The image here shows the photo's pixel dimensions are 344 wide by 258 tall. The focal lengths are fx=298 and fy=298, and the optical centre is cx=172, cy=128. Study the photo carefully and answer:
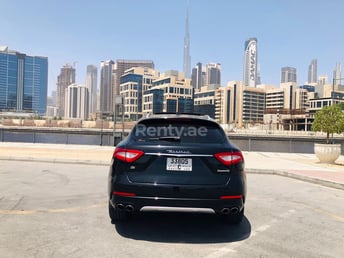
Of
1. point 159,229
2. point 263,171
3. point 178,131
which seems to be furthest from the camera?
point 263,171

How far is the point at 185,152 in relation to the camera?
12.7 feet

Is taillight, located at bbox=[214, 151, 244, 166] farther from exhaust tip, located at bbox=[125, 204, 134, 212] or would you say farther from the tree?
the tree

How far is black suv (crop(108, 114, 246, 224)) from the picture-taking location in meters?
3.82

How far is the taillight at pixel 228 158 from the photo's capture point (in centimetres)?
391

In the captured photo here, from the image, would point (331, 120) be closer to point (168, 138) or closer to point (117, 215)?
point (168, 138)

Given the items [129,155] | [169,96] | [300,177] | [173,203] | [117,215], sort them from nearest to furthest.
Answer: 1. [173,203]
2. [129,155]
3. [117,215]
4. [300,177]
5. [169,96]

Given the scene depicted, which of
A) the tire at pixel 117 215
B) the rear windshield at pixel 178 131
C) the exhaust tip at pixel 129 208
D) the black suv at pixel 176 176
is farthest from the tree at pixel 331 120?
the exhaust tip at pixel 129 208

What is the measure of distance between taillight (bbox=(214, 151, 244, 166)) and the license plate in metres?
0.38

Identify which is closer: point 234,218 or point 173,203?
point 173,203

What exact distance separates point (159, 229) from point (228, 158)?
1.56 m

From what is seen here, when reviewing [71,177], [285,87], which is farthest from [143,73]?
[71,177]

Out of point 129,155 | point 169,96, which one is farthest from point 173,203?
point 169,96

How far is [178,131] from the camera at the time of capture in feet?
13.8

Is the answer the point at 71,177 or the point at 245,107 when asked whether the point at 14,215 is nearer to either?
the point at 71,177
